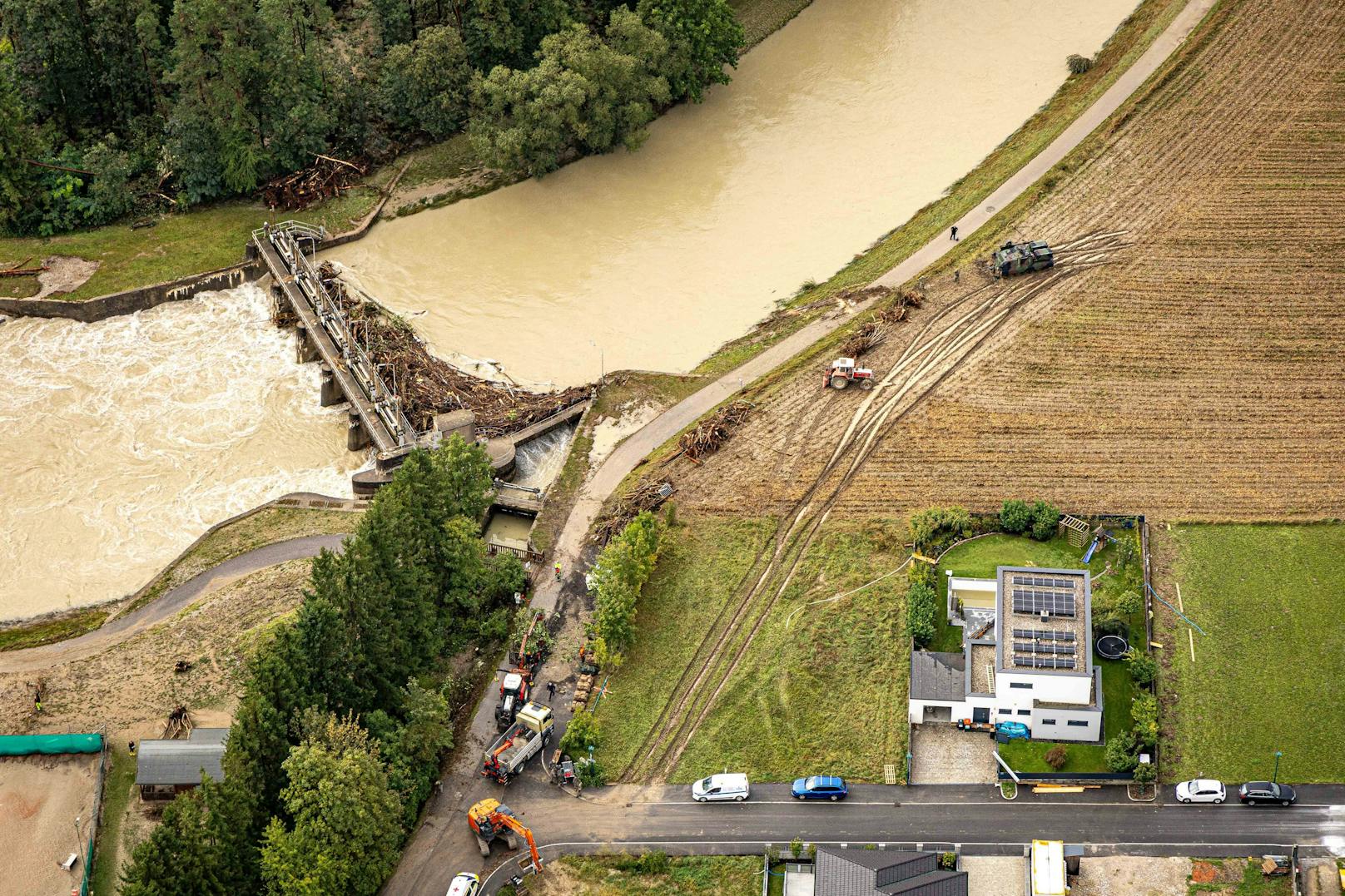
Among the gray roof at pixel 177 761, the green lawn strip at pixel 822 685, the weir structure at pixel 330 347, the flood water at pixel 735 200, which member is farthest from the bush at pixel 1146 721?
the weir structure at pixel 330 347

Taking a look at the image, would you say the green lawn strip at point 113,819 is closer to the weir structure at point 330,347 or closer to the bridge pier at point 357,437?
the weir structure at point 330,347

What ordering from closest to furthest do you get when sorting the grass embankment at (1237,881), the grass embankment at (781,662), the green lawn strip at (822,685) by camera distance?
the grass embankment at (1237,881), the green lawn strip at (822,685), the grass embankment at (781,662)

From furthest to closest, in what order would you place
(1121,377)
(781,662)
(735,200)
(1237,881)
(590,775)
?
(735,200) < (1121,377) < (781,662) < (590,775) < (1237,881)

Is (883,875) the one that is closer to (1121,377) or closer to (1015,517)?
(1015,517)

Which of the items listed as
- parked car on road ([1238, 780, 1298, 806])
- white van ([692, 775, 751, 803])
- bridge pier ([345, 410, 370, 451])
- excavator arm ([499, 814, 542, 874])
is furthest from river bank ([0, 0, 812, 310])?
parked car on road ([1238, 780, 1298, 806])

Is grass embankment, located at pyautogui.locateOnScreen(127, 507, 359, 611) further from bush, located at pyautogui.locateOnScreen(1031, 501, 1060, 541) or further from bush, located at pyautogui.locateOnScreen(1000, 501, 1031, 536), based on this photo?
bush, located at pyautogui.locateOnScreen(1031, 501, 1060, 541)


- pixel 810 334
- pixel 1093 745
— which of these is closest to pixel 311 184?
pixel 810 334

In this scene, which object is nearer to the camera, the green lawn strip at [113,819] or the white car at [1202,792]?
the white car at [1202,792]
